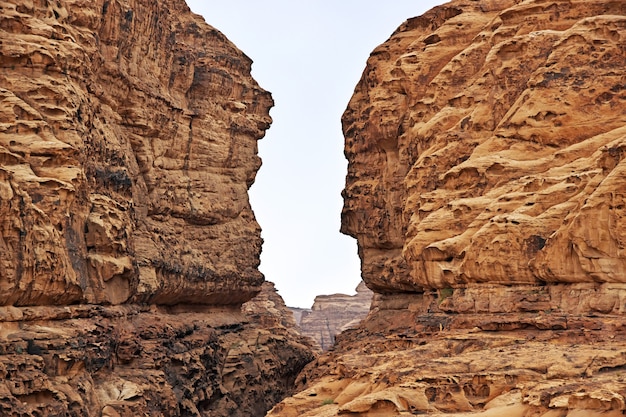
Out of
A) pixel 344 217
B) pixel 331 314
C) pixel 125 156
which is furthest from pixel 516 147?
pixel 331 314

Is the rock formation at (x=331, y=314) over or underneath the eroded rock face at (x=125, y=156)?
underneath

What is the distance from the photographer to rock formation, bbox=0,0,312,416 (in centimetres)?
4006

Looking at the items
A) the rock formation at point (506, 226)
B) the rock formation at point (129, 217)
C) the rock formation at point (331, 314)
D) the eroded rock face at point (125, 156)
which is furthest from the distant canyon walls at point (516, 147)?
the rock formation at point (331, 314)

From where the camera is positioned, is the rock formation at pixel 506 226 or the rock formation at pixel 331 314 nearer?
Result: the rock formation at pixel 506 226

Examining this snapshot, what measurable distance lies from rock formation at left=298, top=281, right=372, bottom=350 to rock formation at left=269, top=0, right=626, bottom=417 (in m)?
83.1

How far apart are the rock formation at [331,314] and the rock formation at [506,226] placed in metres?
83.1

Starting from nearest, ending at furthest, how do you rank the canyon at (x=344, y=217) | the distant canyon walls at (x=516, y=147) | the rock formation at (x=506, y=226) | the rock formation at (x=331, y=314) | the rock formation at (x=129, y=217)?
the rock formation at (x=506, y=226)
the canyon at (x=344, y=217)
the distant canyon walls at (x=516, y=147)
the rock formation at (x=129, y=217)
the rock formation at (x=331, y=314)

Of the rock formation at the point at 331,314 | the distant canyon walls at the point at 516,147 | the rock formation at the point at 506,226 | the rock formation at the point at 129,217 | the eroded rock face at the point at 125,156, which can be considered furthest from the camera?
the rock formation at the point at 331,314

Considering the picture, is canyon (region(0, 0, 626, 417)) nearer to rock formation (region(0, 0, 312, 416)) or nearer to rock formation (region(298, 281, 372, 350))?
rock formation (region(0, 0, 312, 416))

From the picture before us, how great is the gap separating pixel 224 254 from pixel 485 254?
1276 inches

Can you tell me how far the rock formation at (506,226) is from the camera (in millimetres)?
27469

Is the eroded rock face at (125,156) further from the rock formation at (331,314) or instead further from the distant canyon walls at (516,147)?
the rock formation at (331,314)

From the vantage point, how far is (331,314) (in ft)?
493

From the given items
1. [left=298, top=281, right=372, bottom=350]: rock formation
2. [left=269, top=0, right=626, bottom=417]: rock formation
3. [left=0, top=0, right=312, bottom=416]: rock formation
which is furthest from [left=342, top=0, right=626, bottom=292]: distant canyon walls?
[left=298, top=281, right=372, bottom=350]: rock formation
